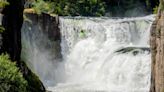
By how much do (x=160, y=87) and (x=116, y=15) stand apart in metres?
32.6

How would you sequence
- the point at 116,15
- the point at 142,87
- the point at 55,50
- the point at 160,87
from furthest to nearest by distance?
the point at 116,15, the point at 55,50, the point at 142,87, the point at 160,87

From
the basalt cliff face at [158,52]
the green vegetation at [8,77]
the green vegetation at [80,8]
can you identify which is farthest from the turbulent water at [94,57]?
the green vegetation at [8,77]

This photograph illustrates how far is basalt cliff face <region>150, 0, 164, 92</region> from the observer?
9320 millimetres

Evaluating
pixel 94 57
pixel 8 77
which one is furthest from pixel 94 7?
pixel 8 77

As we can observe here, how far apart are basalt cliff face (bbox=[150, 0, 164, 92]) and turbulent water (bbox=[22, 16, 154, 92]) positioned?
1145 cm

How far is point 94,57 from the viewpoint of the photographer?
27.2 meters

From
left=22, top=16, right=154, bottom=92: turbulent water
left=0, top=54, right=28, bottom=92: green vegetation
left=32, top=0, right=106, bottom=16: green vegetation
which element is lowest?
left=22, top=16, right=154, bottom=92: turbulent water

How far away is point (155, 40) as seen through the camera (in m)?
9.57

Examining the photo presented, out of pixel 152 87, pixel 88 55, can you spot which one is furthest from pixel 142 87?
pixel 152 87

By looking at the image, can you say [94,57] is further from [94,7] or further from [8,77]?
[8,77]

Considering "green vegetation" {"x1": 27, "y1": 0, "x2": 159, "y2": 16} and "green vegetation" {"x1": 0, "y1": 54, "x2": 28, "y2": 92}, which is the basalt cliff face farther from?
"green vegetation" {"x1": 27, "y1": 0, "x2": 159, "y2": 16}

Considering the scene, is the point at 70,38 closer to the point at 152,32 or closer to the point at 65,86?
the point at 65,86

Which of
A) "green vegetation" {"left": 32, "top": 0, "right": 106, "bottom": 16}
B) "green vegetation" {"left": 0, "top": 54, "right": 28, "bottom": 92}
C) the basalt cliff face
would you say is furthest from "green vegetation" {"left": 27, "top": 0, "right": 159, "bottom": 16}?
"green vegetation" {"left": 0, "top": 54, "right": 28, "bottom": 92}

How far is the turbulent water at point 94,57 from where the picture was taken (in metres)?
23.1
